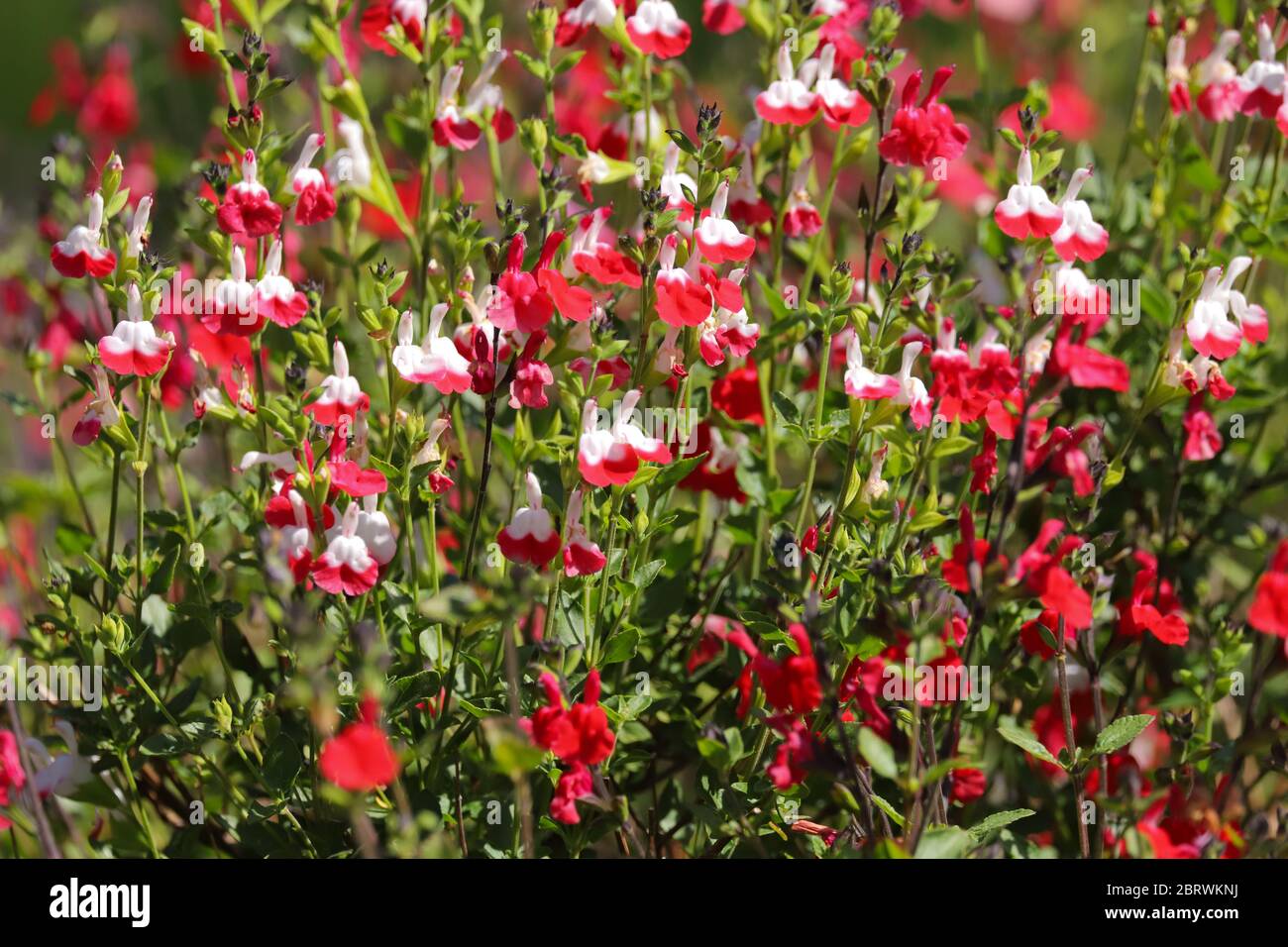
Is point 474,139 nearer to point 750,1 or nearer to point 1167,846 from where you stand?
point 750,1

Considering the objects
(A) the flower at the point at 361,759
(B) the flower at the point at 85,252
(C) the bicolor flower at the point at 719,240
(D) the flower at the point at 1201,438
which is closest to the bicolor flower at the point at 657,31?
(C) the bicolor flower at the point at 719,240

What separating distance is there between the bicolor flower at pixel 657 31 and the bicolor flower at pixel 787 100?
13 cm

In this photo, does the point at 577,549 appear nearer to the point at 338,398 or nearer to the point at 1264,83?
the point at 338,398

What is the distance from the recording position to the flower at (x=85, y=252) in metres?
1.50

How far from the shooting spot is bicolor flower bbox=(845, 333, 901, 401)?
1.45 m

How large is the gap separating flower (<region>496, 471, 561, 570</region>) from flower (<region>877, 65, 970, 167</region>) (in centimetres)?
58

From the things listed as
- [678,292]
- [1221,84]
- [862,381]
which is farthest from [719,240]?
[1221,84]

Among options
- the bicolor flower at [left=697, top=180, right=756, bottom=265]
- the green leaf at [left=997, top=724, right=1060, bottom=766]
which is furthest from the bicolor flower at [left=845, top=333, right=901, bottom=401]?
A: the green leaf at [left=997, top=724, right=1060, bottom=766]

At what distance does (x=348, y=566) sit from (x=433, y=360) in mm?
249

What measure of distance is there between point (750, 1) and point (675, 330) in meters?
0.56

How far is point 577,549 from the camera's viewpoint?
147cm

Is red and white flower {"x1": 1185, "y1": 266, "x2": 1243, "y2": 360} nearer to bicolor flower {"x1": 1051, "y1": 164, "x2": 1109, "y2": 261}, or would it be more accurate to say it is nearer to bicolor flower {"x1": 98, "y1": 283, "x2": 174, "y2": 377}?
bicolor flower {"x1": 1051, "y1": 164, "x2": 1109, "y2": 261}

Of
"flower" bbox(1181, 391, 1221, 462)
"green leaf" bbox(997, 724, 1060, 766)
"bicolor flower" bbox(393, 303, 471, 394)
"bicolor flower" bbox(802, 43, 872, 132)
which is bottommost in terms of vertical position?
"green leaf" bbox(997, 724, 1060, 766)
